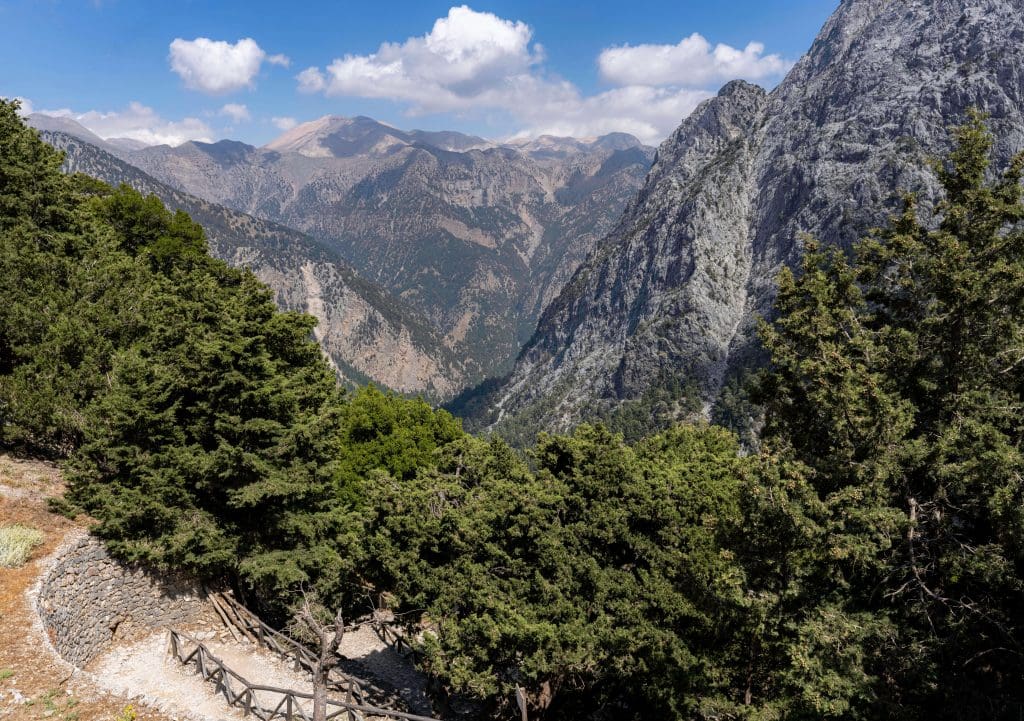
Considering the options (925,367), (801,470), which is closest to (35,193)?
(801,470)

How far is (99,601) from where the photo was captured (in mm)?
21891

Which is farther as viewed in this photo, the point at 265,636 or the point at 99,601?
the point at 265,636

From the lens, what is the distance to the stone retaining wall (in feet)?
65.1

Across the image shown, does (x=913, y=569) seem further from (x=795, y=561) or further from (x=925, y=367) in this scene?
(x=925, y=367)

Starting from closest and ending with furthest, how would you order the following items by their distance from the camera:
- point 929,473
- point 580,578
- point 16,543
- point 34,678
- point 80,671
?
point 929,473 → point 34,678 → point 80,671 → point 16,543 → point 580,578

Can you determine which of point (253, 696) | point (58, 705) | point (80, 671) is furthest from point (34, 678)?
point (253, 696)

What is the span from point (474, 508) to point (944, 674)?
15330mm

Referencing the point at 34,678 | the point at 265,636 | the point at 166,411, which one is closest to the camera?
the point at 34,678

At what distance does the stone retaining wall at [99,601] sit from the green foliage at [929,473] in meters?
23.2

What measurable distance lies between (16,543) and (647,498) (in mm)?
22725

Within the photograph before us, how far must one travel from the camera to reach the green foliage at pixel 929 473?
15.0 m

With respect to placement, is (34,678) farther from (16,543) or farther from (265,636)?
(265,636)

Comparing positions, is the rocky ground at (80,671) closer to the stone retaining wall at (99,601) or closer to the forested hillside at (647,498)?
the stone retaining wall at (99,601)

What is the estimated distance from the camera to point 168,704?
18375 mm
